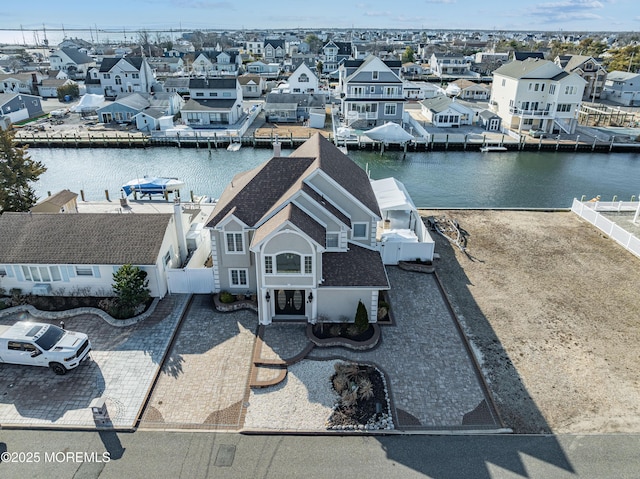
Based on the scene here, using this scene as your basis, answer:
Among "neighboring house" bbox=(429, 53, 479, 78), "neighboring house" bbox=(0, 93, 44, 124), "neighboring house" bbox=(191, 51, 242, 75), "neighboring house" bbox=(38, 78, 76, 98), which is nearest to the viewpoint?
"neighboring house" bbox=(0, 93, 44, 124)

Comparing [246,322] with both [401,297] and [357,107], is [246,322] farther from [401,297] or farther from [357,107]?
[357,107]

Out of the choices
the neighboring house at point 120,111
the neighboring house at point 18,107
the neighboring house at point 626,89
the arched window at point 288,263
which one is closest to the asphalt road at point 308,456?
the arched window at point 288,263

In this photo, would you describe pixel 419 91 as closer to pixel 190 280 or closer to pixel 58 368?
pixel 190 280

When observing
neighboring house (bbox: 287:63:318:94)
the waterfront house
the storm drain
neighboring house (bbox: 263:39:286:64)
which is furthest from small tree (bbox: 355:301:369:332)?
neighboring house (bbox: 263:39:286:64)

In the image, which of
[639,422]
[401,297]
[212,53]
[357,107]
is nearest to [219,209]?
[401,297]

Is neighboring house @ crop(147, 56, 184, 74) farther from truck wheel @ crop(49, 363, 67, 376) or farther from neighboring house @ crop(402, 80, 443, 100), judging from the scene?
truck wheel @ crop(49, 363, 67, 376)

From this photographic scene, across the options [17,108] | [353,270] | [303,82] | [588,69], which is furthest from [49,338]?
[588,69]

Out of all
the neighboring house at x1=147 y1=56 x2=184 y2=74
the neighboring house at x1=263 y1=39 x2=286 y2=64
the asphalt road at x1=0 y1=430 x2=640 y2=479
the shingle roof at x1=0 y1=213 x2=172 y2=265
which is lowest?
the asphalt road at x1=0 y1=430 x2=640 y2=479

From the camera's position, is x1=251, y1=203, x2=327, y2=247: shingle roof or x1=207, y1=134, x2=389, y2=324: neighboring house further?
x1=207, y1=134, x2=389, y2=324: neighboring house
